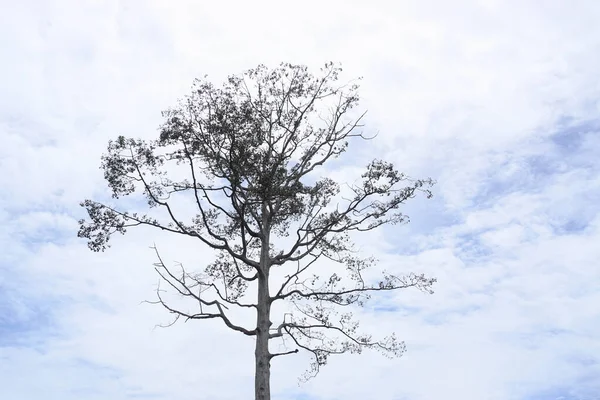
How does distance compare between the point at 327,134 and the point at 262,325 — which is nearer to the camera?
the point at 262,325

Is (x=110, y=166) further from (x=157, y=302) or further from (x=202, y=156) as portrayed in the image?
(x=157, y=302)

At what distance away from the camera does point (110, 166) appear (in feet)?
53.2

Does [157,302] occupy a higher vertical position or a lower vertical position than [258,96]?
lower

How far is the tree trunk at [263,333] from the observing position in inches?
569

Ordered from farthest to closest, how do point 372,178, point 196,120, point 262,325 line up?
1. point 372,178
2. point 196,120
3. point 262,325

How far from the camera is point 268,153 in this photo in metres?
16.9

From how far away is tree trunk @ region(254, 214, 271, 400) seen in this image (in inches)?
569

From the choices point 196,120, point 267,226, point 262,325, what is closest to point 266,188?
point 267,226

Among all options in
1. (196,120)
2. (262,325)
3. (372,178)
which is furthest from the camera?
(372,178)

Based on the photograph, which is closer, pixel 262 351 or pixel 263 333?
pixel 262 351

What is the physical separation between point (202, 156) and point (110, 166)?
7.40 feet

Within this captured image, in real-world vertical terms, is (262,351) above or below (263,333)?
below

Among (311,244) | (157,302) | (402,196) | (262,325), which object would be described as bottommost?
(262,325)

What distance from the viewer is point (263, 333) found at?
1499 cm
